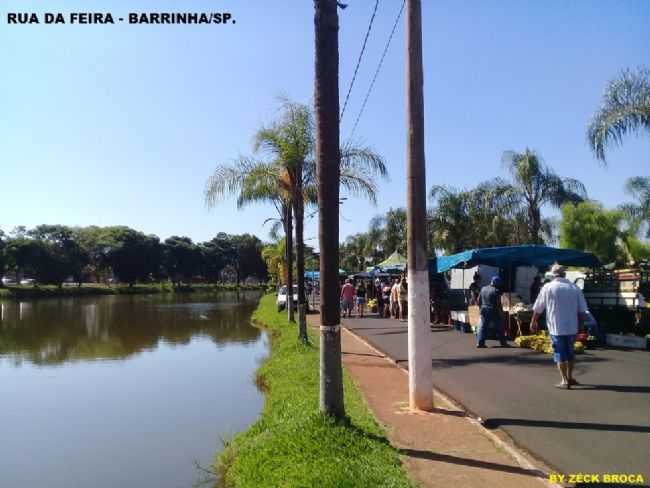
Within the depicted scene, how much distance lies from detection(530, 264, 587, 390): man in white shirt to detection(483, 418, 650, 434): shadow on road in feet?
5.99

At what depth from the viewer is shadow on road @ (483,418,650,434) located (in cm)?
617

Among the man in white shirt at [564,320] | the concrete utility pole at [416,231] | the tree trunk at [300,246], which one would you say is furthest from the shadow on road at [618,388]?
the tree trunk at [300,246]

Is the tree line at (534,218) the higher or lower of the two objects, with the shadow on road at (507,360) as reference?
higher

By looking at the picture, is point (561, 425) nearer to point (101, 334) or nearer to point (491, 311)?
point (491, 311)

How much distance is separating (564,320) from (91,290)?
233 ft

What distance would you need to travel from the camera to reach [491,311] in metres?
12.8

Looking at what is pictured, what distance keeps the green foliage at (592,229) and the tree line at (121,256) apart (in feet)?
192

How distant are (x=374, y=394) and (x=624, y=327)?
23.8ft

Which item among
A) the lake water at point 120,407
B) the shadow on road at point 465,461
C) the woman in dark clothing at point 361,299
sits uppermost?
the woman in dark clothing at point 361,299

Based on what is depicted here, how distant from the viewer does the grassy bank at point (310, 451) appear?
5.05 metres

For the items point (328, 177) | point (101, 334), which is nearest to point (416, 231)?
point (328, 177)

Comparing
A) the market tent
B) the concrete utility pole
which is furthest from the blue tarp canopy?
the market tent

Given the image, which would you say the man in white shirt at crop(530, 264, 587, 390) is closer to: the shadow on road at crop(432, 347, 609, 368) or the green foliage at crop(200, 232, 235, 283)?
the shadow on road at crop(432, 347, 609, 368)

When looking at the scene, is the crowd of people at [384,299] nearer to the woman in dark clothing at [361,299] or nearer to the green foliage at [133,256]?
the woman in dark clothing at [361,299]
